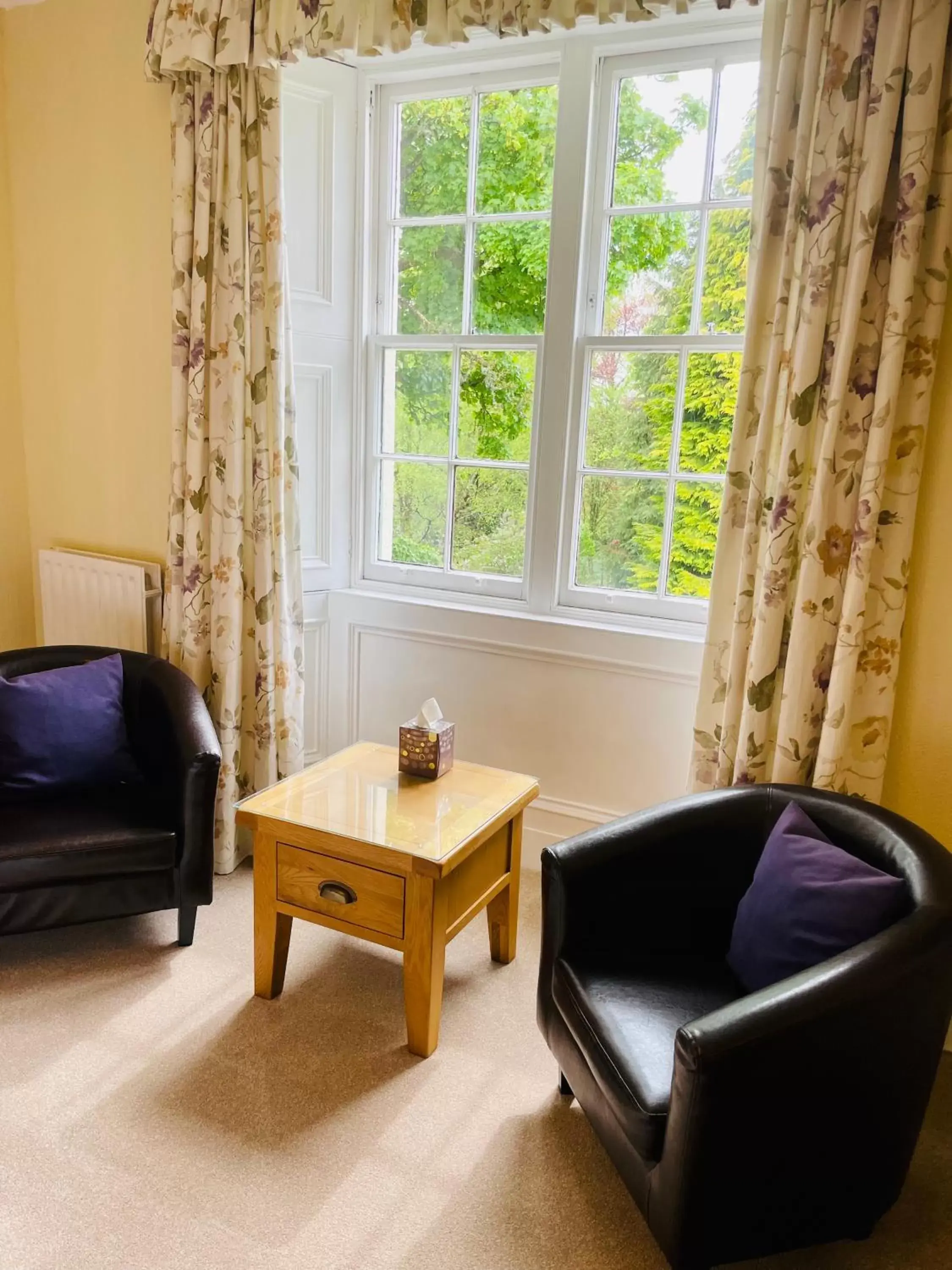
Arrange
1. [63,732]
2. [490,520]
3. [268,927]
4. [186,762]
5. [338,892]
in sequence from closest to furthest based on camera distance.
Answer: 1. [338,892]
2. [268,927]
3. [186,762]
4. [63,732]
5. [490,520]

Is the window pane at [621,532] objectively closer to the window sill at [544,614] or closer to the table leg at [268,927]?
the window sill at [544,614]

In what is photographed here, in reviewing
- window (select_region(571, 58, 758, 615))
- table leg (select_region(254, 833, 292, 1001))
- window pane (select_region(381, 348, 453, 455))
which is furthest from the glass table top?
window pane (select_region(381, 348, 453, 455))

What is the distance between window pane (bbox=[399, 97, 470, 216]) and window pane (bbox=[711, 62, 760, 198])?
822 millimetres

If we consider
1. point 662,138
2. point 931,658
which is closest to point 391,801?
point 931,658

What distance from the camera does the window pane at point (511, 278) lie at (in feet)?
9.55

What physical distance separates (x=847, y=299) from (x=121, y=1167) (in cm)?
237

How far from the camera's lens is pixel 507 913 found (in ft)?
8.23

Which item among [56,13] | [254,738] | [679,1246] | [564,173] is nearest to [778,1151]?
[679,1246]

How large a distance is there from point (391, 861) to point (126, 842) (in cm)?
78

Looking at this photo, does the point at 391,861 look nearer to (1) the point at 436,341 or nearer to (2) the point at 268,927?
(2) the point at 268,927

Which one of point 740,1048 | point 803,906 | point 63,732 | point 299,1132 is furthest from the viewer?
point 63,732

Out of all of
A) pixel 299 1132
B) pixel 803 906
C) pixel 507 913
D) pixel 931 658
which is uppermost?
pixel 931 658

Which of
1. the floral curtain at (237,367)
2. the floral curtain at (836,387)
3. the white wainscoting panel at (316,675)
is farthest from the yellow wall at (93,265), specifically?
the floral curtain at (836,387)

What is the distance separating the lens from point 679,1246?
4.80 feet
